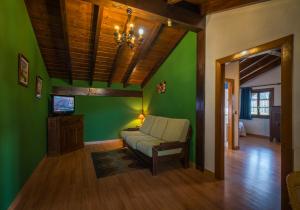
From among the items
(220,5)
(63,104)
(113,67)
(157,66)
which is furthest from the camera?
(157,66)

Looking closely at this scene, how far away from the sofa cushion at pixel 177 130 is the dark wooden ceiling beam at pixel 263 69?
4.91 meters

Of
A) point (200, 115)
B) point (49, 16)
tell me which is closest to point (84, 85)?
point (49, 16)

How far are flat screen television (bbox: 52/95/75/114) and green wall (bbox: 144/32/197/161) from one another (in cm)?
267

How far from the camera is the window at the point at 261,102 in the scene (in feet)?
21.7

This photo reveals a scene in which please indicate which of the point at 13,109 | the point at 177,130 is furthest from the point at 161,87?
the point at 13,109

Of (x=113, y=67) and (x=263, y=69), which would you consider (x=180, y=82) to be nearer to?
(x=113, y=67)

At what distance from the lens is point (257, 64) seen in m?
6.12

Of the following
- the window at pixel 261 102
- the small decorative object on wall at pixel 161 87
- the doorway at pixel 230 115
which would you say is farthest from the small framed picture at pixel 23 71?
the window at pixel 261 102

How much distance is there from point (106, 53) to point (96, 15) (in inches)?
50.2

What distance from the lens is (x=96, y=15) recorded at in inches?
119

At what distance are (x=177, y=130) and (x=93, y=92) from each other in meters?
3.45

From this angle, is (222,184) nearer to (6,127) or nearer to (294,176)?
(294,176)

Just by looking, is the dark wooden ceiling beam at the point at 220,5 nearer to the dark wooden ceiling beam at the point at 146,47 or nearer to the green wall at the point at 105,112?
the dark wooden ceiling beam at the point at 146,47

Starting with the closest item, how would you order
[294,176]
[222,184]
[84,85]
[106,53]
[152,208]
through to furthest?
[294,176], [152,208], [222,184], [106,53], [84,85]
